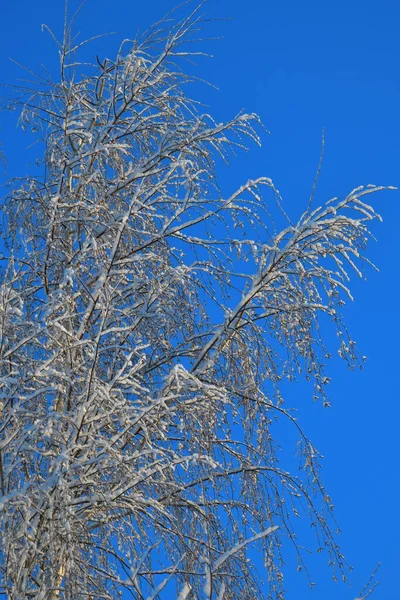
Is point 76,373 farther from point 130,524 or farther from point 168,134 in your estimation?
point 168,134

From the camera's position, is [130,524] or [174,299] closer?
[130,524]

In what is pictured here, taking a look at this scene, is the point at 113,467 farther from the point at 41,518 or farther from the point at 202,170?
the point at 202,170

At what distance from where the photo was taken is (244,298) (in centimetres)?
561

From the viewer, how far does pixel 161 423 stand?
4820 millimetres

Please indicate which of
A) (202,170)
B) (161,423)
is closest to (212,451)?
(161,423)

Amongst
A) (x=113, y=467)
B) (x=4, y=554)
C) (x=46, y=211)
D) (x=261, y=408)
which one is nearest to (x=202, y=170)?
(x=46, y=211)

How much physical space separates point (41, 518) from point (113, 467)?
40 centimetres

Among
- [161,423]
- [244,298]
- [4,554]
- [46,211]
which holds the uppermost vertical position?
[46,211]

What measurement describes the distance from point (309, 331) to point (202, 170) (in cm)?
115

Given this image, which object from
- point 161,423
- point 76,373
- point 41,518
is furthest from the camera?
point 76,373

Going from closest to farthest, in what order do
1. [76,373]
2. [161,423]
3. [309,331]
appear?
1. [161,423]
2. [76,373]
3. [309,331]

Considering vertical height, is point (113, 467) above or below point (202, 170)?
below

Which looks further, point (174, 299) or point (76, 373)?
point (174, 299)

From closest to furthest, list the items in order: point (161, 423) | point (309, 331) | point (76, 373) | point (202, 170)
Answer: point (161, 423) < point (76, 373) < point (309, 331) < point (202, 170)
